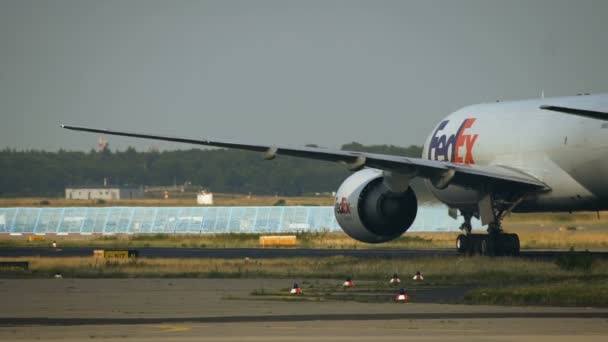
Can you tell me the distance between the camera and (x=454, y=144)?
4500cm

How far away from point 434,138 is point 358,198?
241 inches

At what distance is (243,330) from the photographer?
2117 cm

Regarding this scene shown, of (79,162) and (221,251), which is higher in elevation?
(79,162)

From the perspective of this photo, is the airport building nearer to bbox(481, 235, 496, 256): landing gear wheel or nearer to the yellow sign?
the yellow sign

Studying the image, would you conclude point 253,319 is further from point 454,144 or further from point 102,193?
point 102,193

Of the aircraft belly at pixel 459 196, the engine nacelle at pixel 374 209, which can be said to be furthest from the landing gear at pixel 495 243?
the engine nacelle at pixel 374 209

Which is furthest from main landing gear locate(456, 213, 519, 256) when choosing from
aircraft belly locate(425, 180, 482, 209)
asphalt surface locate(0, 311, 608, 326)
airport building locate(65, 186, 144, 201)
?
airport building locate(65, 186, 144, 201)

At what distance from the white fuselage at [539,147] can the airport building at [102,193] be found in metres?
92.8

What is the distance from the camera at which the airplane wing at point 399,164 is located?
123 feet

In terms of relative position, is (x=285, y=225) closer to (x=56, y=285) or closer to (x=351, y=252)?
(x=351, y=252)

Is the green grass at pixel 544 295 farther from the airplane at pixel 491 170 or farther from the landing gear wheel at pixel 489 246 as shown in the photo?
the landing gear wheel at pixel 489 246

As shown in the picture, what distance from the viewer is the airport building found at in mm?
135875

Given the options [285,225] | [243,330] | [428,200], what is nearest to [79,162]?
[285,225]

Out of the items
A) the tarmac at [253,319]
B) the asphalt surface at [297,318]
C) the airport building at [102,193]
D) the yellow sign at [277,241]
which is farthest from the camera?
the airport building at [102,193]
